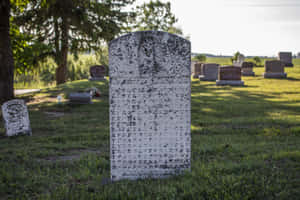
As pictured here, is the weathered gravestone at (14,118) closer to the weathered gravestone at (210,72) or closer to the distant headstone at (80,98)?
the distant headstone at (80,98)

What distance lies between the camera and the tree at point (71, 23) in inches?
651

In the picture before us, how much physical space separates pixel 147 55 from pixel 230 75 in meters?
16.1

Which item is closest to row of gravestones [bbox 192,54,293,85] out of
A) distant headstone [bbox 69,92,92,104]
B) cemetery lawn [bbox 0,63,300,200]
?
distant headstone [bbox 69,92,92,104]

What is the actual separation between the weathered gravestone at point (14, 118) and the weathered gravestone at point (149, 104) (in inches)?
191

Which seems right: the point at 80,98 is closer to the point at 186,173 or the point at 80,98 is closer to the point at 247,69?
the point at 186,173

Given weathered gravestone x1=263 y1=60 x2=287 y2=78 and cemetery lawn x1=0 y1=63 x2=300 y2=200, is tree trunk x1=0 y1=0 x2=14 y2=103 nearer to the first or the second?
cemetery lawn x1=0 y1=63 x2=300 y2=200

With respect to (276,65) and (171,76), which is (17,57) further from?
(276,65)


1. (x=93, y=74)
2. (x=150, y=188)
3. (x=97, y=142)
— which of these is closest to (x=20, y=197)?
(x=150, y=188)

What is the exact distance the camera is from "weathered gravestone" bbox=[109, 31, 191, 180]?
383cm

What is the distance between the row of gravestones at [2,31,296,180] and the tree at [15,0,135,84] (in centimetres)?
1300

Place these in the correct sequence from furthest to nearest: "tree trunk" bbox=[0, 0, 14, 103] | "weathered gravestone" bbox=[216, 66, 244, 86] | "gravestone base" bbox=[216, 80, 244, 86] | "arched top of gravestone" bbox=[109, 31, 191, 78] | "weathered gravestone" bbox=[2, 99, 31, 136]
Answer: "weathered gravestone" bbox=[216, 66, 244, 86] → "gravestone base" bbox=[216, 80, 244, 86] → "tree trunk" bbox=[0, 0, 14, 103] → "weathered gravestone" bbox=[2, 99, 31, 136] → "arched top of gravestone" bbox=[109, 31, 191, 78]

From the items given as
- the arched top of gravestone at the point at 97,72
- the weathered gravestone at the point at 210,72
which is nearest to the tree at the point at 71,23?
the arched top of gravestone at the point at 97,72

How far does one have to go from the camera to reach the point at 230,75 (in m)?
A: 18.9

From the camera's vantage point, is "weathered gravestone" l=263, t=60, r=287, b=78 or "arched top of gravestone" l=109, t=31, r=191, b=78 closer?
"arched top of gravestone" l=109, t=31, r=191, b=78
